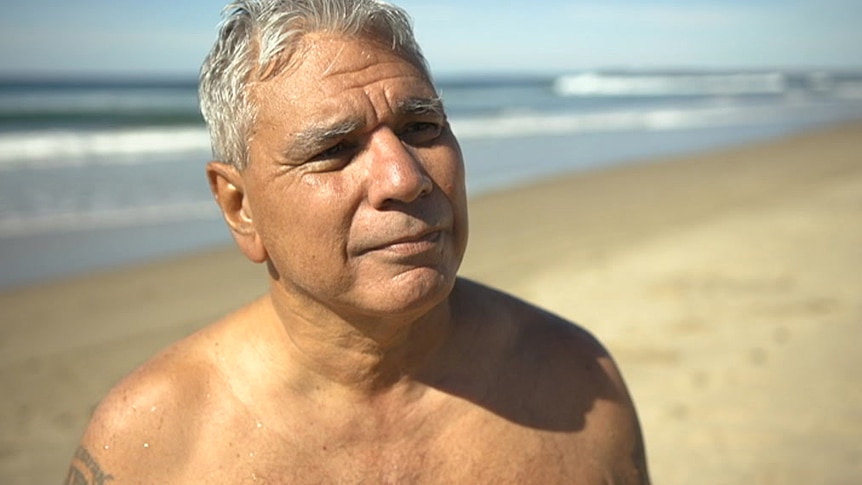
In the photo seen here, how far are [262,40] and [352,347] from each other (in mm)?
695

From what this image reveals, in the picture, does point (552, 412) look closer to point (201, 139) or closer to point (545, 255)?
point (545, 255)

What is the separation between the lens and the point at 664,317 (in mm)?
7445

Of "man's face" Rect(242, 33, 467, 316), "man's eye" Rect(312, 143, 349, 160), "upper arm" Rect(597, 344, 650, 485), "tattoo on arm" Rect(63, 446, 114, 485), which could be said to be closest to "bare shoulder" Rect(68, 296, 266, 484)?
"tattoo on arm" Rect(63, 446, 114, 485)

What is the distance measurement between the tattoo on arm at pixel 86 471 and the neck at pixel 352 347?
465 mm

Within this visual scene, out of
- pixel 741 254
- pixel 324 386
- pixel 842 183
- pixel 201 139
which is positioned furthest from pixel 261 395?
pixel 201 139

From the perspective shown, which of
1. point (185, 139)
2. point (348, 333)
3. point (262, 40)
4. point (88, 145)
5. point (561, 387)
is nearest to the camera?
point (262, 40)

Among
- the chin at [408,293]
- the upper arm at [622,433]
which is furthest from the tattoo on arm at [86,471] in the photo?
the upper arm at [622,433]

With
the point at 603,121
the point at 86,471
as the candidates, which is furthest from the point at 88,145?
the point at 86,471

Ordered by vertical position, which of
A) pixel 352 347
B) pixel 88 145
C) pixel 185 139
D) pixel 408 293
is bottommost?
pixel 185 139

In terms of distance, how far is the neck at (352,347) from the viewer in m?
2.10

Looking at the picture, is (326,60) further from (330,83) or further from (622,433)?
(622,433)

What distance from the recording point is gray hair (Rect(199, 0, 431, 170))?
197 cm

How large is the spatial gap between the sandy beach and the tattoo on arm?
11.5ft

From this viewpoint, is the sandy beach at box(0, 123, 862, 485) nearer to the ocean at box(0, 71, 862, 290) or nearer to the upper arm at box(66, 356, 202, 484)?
the ocean at box(0, 71, 862, 290)
